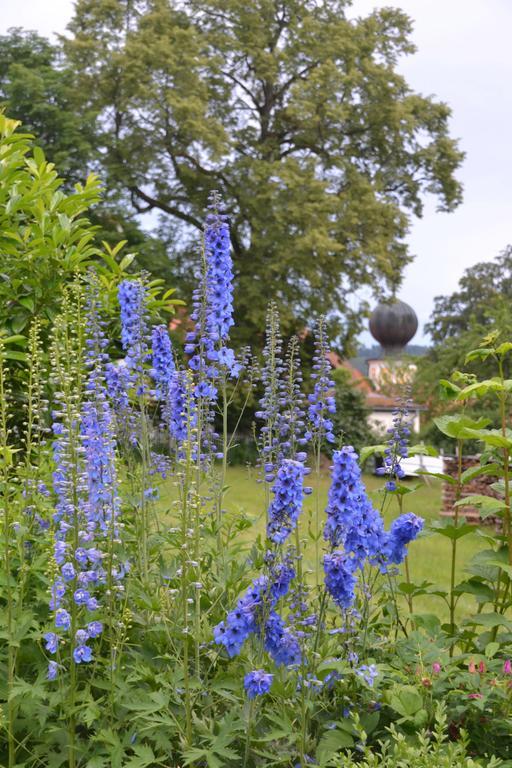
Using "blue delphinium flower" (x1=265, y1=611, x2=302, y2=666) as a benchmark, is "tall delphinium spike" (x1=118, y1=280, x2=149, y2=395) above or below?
above

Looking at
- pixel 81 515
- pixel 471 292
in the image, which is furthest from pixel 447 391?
pixel 471 292

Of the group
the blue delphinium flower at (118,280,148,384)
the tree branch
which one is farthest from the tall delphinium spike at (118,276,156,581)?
the tree branch

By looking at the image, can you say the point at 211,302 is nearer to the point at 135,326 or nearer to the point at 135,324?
the point at 135,326

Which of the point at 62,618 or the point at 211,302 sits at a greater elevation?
the point at 211,302

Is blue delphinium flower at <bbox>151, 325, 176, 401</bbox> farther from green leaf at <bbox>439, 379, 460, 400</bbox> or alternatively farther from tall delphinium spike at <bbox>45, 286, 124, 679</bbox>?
green leaf at <bbox>439, 379, 460, 400</bbox>

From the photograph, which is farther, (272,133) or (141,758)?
(272,133)

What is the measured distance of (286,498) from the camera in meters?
2.81

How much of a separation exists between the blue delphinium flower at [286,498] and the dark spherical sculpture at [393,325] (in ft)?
185

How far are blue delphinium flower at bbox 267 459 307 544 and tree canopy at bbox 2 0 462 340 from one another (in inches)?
781

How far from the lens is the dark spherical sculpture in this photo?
58.8 metres

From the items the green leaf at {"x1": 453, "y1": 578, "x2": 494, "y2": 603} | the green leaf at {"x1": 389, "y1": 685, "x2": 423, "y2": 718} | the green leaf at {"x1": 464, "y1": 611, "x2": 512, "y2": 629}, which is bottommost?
the green leaf at {"x1": 389, "y1": 685, "x2": 423, "y2": 718}

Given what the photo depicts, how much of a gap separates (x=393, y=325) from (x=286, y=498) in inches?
2256

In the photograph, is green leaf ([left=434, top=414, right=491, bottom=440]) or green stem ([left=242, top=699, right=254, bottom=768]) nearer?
green stem ([left=242, top=699, right=254, bottom=768])

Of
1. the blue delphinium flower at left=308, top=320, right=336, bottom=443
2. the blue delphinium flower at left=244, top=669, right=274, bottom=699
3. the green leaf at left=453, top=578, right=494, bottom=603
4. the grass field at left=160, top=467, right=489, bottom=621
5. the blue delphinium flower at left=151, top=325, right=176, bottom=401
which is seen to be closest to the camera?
the blue delphinium flower at left=244, top=669, right=274, bottom=699
